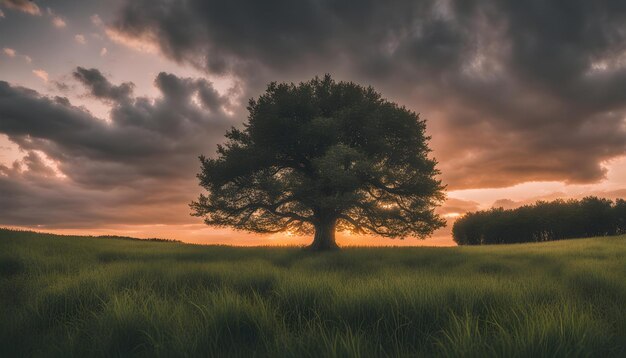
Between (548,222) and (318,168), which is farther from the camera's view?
(548,222)

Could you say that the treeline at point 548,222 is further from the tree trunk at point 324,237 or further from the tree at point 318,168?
the tree trunk at point 324,237

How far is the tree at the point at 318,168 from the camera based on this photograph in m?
22.6

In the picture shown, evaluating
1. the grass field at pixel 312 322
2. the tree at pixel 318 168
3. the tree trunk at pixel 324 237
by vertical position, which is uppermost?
the tree at pixel 318 168

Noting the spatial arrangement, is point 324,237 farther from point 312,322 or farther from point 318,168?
point 312,322

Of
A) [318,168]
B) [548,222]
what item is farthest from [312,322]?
[548,222]

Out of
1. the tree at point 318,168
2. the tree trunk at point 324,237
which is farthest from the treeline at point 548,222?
the tree trunk at point 324,237

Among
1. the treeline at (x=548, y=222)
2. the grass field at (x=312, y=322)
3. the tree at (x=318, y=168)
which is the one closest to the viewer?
the grass field at (x=312, y=322)

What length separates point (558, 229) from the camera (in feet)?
175

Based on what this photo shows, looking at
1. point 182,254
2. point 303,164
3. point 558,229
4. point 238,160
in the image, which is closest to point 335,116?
point 303,164

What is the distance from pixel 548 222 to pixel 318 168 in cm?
4674

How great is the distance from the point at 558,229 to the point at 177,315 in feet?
198

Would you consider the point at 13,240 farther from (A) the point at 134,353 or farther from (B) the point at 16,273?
(A) the point at 134,353

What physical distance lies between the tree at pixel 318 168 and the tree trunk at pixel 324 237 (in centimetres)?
6

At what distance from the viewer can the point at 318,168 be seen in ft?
73.4
